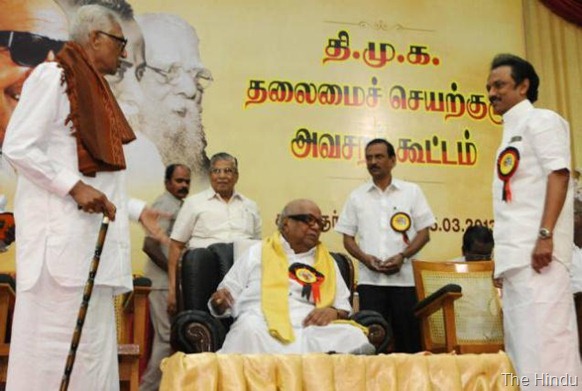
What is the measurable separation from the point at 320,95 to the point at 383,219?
147cm

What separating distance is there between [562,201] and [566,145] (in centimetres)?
28

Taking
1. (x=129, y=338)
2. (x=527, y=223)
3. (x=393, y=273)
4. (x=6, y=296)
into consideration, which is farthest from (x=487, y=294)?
(x=6, y=296)

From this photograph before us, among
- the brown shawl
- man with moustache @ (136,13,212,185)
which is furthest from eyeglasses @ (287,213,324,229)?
man with moustache @ (136,13,212,185)

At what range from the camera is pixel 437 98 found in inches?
272

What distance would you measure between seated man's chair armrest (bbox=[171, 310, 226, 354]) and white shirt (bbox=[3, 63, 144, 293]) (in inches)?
41.4

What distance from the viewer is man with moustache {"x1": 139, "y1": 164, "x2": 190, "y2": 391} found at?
5723mm

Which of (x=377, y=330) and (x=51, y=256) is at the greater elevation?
(x=51, y=256)

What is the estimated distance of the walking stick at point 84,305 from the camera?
2783 mm

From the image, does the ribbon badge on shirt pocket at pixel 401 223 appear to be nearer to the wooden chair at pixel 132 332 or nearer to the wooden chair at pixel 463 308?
the wooden chair at pixel 463 308

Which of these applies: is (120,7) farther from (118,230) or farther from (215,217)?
(118,230)

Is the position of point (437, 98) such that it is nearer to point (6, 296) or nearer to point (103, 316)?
point (6, 296)

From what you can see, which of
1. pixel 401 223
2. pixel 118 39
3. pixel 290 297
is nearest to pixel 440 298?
pixel 401 223

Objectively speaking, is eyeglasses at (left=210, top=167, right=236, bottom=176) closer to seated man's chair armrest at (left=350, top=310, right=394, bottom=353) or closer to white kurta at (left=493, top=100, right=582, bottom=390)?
seated man's chair armrest at (left=350, top=310, right=394, bottom=353)

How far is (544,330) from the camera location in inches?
132
